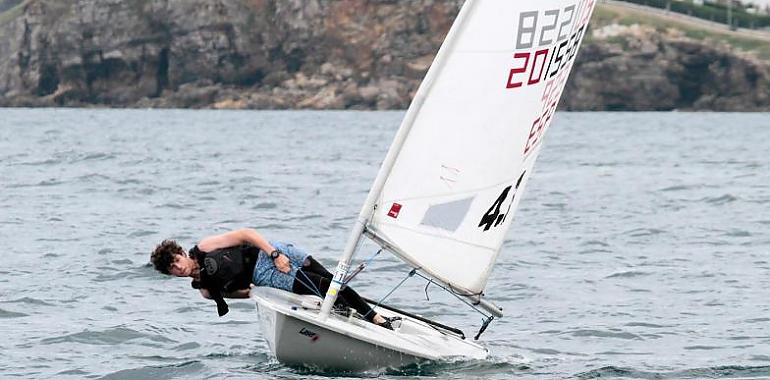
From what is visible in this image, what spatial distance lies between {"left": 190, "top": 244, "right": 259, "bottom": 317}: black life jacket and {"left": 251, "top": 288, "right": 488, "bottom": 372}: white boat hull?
17cm

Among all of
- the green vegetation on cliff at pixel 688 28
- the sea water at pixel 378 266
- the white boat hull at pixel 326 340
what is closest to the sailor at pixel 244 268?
the white boat hull at pixel 326 340

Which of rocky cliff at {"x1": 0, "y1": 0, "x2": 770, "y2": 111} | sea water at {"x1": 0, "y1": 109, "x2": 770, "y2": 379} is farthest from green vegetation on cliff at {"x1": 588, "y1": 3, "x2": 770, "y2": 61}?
sea water at {"x1": 0, "y1": 109, "x2": 770, "y2": 379}

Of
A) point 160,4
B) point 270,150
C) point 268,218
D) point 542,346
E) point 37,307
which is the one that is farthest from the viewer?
point 160,4

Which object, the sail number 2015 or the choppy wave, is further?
the choppy wave

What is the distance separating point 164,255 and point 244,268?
0.81 meters

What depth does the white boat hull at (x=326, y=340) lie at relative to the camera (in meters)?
10.4

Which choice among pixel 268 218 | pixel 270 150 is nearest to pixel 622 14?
pixel 270 150

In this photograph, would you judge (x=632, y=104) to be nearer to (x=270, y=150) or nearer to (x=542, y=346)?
(x=270, y=150)

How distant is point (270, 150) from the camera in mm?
48250

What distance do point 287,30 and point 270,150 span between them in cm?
7374

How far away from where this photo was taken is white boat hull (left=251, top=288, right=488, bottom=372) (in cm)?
1038

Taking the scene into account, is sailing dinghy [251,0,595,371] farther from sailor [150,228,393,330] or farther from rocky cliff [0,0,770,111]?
rocky cliff [0,0,770,111]

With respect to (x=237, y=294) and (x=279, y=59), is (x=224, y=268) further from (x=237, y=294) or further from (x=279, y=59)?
(x=279, y=59)

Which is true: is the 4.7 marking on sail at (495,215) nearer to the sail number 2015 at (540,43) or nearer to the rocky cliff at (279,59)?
the sail number 2015 at (540,43)
